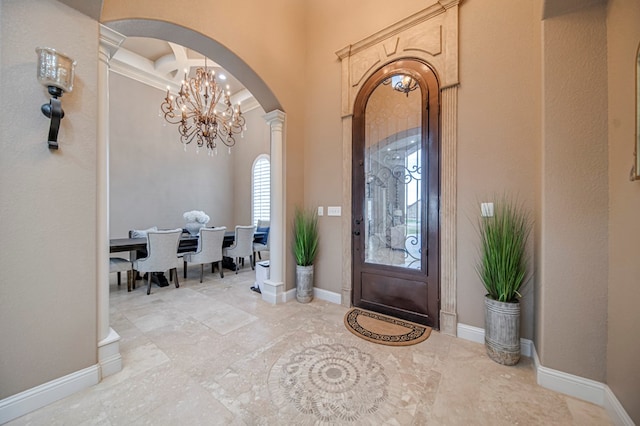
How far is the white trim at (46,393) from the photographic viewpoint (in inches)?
49.3

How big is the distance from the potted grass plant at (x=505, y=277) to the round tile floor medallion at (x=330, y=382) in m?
0.93

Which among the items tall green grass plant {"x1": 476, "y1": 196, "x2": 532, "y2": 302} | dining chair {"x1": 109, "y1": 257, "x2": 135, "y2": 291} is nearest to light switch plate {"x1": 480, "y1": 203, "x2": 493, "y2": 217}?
tall green grass plant {"x1": 476, "y1": 196, "x2": 532, "y2": 302}

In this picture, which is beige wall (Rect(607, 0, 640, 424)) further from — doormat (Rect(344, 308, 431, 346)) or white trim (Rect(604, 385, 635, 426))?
doormat (Rect(344, 308, 431, 346))

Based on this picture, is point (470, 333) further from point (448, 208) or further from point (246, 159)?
point (246, 159)

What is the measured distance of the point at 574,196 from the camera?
1.45 m

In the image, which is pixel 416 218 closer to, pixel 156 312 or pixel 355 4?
pixel 355 4

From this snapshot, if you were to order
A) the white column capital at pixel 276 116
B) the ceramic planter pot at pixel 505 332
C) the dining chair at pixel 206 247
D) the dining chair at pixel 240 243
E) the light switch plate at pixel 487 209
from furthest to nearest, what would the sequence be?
the dining chair at pixel 240 243
the dining chair at pixel 206 247
the white column capital at pixel 276 116
the light switch plate at pixel 487 209
the ceramic planter pot at pixel 505 332

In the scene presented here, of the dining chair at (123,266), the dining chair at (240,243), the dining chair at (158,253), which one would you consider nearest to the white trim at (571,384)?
the dining chair at (240,243)

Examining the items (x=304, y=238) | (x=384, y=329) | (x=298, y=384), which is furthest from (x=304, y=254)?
(x=298, y=384)

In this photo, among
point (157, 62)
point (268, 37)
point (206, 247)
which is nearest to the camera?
point (268, 37)

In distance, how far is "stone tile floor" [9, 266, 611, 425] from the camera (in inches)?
50.5

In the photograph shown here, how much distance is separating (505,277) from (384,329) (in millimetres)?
1136

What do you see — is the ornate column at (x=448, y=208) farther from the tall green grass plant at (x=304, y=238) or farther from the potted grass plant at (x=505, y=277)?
the tall green grass plant at (x=304, y=238)

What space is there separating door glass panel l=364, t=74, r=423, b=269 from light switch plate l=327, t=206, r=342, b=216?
35cm
